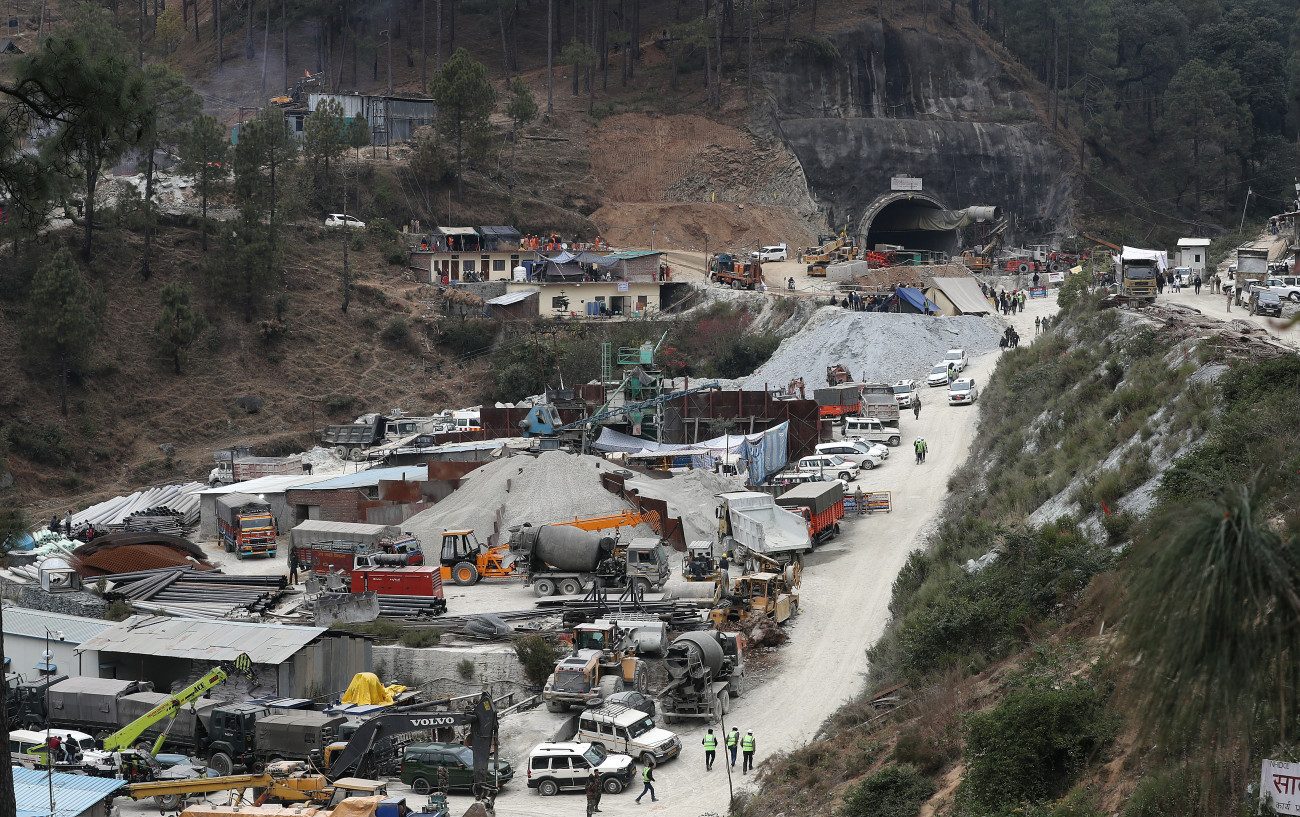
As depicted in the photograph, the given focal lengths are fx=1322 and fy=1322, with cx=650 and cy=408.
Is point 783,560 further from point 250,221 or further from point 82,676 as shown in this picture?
point 250,221

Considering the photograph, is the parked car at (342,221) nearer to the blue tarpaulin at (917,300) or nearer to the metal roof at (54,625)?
the blue tarpaulin at (917,300)

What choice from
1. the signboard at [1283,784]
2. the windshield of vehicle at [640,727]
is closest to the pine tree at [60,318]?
the windshield of vehicle at [640,727]

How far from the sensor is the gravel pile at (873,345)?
58.3m

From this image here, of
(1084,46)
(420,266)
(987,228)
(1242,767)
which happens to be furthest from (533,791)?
(1084,46)

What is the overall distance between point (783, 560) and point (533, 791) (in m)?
13.3

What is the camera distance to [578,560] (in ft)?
109

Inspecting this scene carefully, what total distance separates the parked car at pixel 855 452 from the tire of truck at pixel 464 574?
51.3 ft

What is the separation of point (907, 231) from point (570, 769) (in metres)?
74.1

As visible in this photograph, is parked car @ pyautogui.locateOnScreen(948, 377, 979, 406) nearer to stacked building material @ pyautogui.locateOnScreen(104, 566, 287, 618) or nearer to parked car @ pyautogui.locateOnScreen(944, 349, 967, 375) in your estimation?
parked car @ pyautogui.locateOnScreen(944, 349, 967, 375)

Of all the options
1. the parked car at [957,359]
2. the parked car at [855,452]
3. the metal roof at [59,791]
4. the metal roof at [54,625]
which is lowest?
the metal roof at [59,791]

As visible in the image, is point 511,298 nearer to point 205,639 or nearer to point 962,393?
point 962,393

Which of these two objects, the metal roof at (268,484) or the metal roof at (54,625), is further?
the metal roof at (268,484)

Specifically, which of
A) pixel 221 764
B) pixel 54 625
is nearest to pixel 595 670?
Result: pixel 221 764

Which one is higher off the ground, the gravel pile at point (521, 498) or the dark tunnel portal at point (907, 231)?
the dark tunnel portal at point (907, 231)
